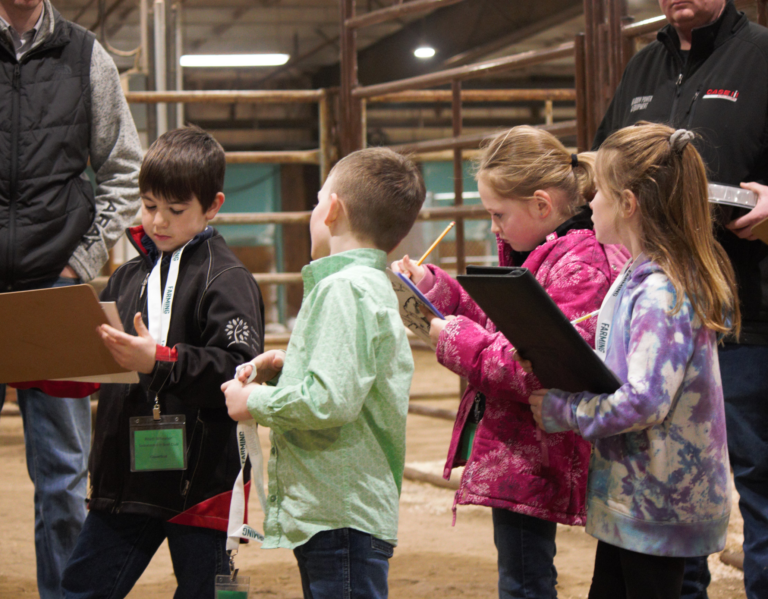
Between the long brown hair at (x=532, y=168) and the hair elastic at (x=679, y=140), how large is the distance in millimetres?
261

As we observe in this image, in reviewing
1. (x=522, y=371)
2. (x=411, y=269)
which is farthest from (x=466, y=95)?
(x=522, y=371)

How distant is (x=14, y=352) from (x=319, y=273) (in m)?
0.65

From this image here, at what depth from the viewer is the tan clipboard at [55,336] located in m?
1.45

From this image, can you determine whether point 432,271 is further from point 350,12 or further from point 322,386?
point 350,12

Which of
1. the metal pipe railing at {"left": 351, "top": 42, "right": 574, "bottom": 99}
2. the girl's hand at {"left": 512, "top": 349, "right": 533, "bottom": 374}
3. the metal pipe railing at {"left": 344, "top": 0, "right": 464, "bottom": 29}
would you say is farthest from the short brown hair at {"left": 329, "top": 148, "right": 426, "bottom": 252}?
the metal pipe railing at {"left": 344, "top": 0, "right": 464, "bottom": 29}

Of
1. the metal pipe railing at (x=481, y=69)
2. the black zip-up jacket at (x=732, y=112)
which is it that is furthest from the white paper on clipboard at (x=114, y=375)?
the metal pipe railing at (x=481, y=69)

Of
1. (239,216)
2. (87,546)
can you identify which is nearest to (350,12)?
(239,216)

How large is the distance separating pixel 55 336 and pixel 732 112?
1492mm

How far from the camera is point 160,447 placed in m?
1.60

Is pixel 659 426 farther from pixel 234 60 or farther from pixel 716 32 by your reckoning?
pixel 234 60

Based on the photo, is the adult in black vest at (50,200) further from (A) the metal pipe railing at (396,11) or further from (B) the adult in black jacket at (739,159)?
(A) the metal pipe railing at (396,11)

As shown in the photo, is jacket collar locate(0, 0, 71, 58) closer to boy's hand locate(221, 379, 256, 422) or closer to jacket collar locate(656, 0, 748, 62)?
boy's hand locate(221, 379, 256, 422)

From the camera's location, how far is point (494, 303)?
134cm

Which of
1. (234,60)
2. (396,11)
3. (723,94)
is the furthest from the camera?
(234,60)
